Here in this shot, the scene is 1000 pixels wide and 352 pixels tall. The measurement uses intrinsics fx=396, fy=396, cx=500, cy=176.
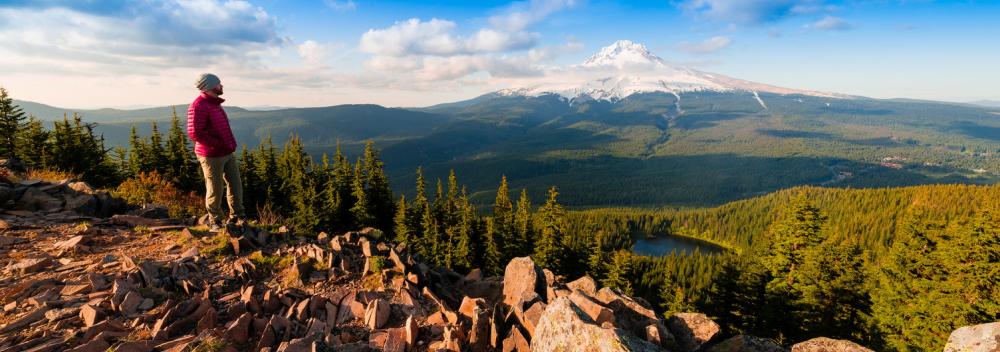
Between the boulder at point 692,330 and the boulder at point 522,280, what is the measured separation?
3077mm

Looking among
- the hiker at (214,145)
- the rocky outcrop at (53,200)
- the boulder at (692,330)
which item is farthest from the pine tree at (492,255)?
Result: the boulder at (692,330)

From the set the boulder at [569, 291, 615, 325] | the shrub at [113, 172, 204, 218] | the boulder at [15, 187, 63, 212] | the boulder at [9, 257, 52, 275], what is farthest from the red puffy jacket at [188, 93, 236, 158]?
the boulder at [569, 291, 615, 325]

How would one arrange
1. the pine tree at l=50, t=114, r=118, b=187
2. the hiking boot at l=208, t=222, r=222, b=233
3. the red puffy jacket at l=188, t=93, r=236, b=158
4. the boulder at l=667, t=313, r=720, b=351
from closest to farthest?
1. the boulder at l=667, t=313, r=720, b=351
2. the red puffy jacket at l=188, t=93, r=236, b=158
3. the hiking boot at l=208, t=222, r=222, b=233
4. the pine tree at l=50, t=114, r=118, b=187

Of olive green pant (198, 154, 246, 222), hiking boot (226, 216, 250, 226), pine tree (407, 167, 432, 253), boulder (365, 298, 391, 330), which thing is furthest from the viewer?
pine tree (407, 167, 432, 253)

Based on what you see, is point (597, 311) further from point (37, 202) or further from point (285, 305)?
point (37, 202)

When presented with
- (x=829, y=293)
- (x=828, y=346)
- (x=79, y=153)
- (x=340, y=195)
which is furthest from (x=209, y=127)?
(x=79, y=153)

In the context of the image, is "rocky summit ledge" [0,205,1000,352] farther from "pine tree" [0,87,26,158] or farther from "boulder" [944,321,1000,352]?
"pine tree" [0,87,26,158]

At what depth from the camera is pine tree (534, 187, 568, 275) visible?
39.7 meters

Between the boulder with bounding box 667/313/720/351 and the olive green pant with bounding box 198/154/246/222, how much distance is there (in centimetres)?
1221

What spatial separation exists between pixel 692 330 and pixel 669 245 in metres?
173

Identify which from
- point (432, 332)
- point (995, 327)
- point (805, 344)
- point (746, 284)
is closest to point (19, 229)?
point (432, 332)

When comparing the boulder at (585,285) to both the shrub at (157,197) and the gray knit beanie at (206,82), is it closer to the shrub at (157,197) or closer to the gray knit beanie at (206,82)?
the gray knit beanie at (206,82)

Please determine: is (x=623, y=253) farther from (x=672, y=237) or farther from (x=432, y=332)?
(x=672, y=237)

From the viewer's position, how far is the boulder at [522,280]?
30.8 feet
